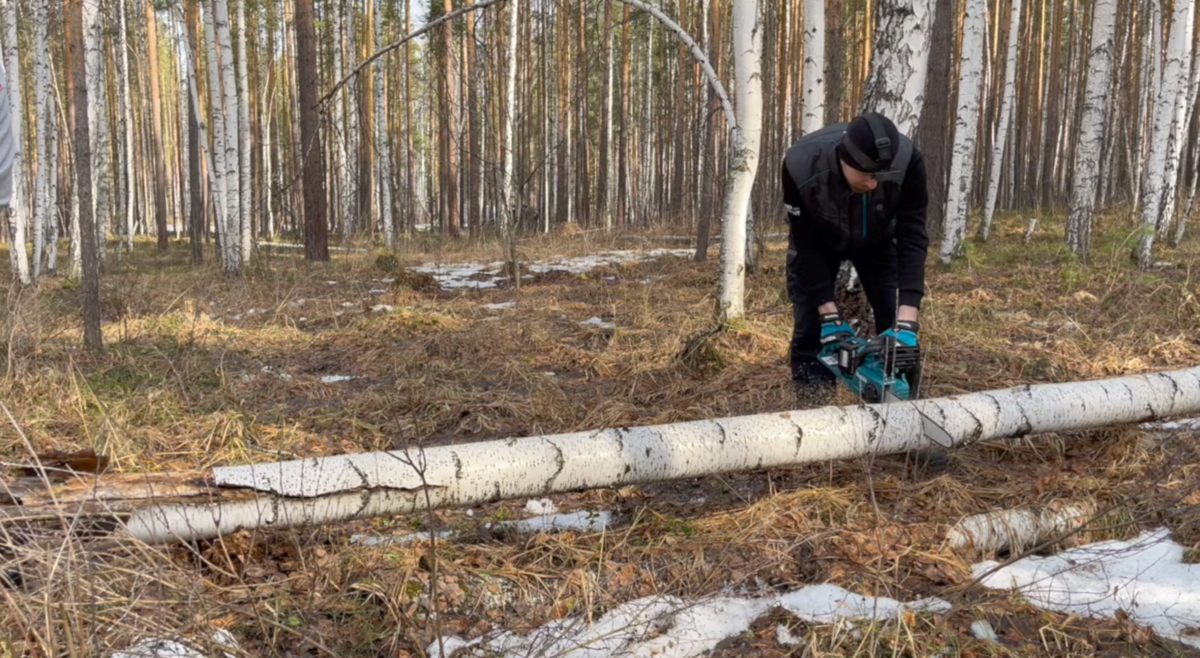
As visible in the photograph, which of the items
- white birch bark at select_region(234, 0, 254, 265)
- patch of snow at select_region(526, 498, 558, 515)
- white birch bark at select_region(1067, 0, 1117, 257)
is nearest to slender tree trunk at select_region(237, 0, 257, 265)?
white birch bark at select_region(234, 0, 254, 265)

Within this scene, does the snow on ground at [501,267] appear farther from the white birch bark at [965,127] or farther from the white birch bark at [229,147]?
the white birch bark at [965,127]

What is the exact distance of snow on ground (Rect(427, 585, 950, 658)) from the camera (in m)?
1.98

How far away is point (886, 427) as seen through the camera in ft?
9.58

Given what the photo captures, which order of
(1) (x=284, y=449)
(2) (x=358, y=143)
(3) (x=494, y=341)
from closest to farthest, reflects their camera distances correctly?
(1) (x=284, y=449), (3) (x=494, y=341), (2) (x=358, y=143)

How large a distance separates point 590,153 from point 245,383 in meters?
23.1

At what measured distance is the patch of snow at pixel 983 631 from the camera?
196 centimetres

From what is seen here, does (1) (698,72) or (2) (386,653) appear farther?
(1) (698,72)

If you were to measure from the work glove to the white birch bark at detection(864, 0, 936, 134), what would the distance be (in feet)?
5.98

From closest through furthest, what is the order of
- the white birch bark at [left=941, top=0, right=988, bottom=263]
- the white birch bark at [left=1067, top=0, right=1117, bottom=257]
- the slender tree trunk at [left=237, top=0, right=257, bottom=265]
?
the white birch bark at [left=1067, top=0, right=1117, bottom=257], the white birch bark at [left=941, top=0, right=988, bottom=263], the slender tree trunk at [left=237, top=0, right=257, bottom=265]

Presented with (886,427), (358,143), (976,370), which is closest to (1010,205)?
Result: (358,143)

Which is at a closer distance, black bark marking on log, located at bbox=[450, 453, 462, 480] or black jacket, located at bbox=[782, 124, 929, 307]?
black bark marking on log, located at bbox=[450, 453, 462, 480]

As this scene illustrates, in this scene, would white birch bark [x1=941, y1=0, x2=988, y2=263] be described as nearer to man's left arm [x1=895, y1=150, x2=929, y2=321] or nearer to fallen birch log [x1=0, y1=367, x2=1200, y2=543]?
fallen birch log [x1=0, y1=367, x2=1200, y2=543]

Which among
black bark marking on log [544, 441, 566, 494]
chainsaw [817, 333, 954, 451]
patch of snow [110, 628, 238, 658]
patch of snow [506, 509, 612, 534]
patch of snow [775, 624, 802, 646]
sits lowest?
patch of snow [506, 509, 612, 534]

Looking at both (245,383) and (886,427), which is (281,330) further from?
(886,427)
